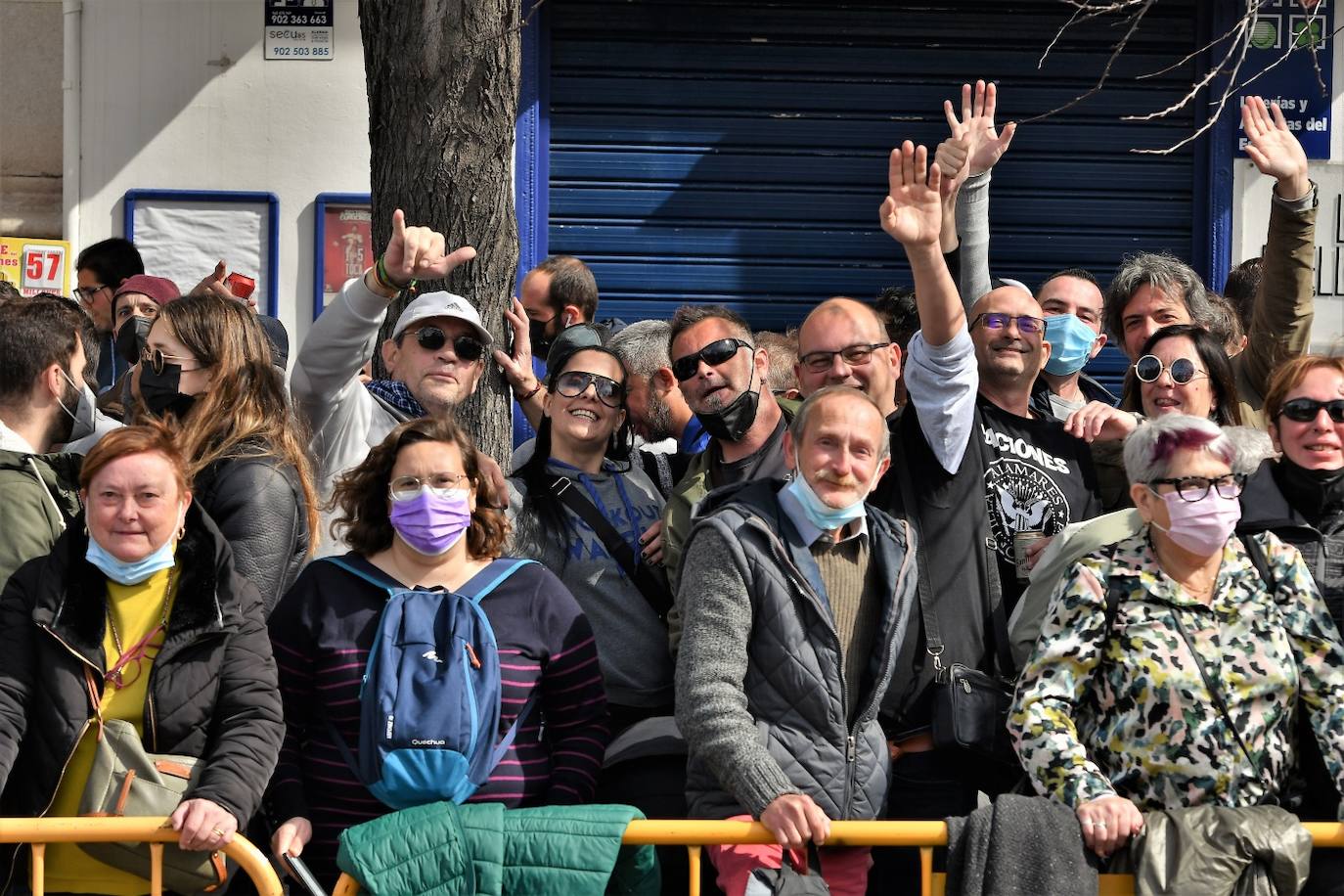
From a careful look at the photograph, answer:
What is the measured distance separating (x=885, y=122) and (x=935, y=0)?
735mm

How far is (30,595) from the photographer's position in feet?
13.4

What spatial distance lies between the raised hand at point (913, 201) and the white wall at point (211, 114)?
5060mm

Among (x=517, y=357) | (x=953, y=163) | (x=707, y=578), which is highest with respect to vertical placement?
(x=953, y=163)

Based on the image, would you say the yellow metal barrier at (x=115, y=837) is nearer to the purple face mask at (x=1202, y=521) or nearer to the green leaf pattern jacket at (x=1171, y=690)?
the green leaf pattern jacket at (x=1171, y=690)

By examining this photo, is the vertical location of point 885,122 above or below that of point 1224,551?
above

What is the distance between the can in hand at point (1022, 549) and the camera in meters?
4.74

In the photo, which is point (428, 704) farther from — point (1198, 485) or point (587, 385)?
point (1198, 485)

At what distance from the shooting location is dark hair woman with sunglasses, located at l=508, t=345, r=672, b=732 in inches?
188

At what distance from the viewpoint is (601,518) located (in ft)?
16.0

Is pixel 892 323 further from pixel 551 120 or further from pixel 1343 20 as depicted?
pixel 1343 20

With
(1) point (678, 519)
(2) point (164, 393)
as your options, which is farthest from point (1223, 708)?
(2) point (164, 393)

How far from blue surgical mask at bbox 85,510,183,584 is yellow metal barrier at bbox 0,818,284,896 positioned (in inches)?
23.7

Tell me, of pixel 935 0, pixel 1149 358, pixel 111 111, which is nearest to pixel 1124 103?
pixel 935 0

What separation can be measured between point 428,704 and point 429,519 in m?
0.49
